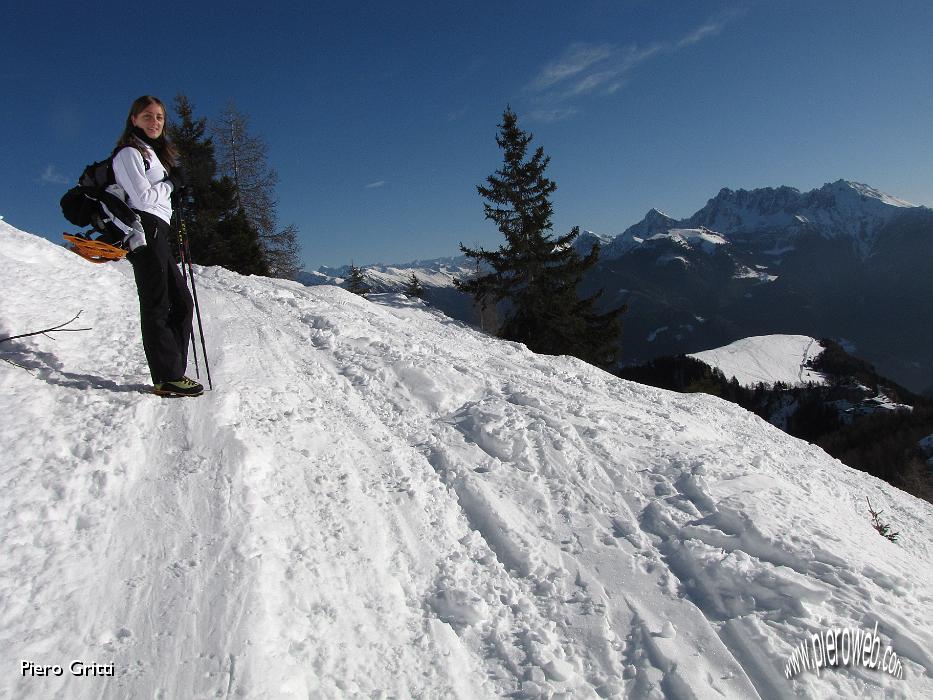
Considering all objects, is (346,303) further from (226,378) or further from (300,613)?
(300,613)

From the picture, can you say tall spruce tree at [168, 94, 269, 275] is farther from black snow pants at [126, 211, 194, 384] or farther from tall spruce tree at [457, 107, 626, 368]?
black snow pants at [126, 211, 194, 384]

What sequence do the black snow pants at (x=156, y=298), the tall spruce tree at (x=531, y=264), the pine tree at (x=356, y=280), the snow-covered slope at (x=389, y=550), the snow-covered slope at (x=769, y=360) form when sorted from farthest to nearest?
the snow-covered slope at (x=769, y=360)
the pine tree at (x=356, y=280)
the tall spruce tree at (x=531, y=264)
the black snow pants at (x=156, y=298)
the snow-covered slope at (x=389, y=550)

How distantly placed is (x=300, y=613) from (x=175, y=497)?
4.61 ft

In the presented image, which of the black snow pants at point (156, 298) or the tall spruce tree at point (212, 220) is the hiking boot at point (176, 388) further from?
the tall spruce tree at point (212, 220)

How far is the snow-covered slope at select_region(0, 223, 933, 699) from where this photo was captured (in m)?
2.65

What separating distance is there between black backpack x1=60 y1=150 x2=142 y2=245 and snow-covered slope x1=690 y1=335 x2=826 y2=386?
160603 mm

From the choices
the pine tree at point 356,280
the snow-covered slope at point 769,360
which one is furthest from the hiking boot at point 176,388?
the snow-covered slope at point 769,360

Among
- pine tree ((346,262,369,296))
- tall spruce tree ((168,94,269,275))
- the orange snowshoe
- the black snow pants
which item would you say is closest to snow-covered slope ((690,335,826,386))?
pine tree ((346,262,369,296))

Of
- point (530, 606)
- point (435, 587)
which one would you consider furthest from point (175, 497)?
point (530, 606)

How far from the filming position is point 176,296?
4.99 meters

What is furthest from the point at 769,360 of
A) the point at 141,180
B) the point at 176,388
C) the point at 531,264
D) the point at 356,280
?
the point at 141,180

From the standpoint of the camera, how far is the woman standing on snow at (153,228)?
177 inches

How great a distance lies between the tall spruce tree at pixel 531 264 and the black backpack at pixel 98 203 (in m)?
18.5

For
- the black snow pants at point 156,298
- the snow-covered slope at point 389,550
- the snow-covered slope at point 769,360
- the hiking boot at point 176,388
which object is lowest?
the snow-covered slope at point 769,360
